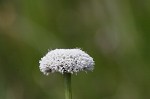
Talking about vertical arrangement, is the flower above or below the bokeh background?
below

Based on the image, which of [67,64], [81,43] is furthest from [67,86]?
[81,43]

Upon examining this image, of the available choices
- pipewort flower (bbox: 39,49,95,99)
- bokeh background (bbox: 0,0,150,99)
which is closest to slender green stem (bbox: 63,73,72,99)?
pipewort flower (bbox: 39,49,95,99)

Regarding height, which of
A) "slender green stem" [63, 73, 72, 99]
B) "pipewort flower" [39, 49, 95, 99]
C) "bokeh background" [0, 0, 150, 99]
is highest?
"bokeh background" [0, 0, 150, 99]

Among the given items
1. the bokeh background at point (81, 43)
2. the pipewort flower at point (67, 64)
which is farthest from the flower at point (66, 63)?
the bokeh background at point (81, 43)

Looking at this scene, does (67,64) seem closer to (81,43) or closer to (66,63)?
(66,63)

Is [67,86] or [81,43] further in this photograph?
[81,43]

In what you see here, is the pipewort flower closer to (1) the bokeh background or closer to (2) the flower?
(2) the flower
